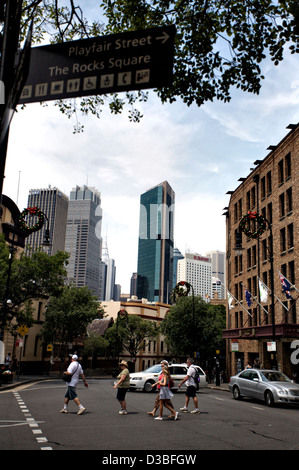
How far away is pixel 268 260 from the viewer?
36.3 m

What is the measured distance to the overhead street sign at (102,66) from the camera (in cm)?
464

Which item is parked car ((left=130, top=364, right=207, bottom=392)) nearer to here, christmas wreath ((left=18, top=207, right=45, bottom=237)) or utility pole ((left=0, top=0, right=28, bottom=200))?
christmas wreath ((left=18, top=207, right=45, bottom=237))

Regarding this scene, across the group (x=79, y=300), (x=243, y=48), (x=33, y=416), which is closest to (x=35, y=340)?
(x=79, y=300)

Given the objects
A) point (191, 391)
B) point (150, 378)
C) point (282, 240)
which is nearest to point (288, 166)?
point (282, 240)

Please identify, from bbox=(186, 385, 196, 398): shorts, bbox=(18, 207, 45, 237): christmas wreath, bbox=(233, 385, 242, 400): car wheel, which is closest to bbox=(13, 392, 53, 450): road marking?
bbox=(186, 385, 196, 398): shorts

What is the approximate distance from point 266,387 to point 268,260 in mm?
19392

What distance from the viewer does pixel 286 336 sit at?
2928cm

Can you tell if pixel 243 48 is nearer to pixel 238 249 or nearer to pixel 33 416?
pixel 33 416

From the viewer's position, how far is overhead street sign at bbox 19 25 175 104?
15.2 feet

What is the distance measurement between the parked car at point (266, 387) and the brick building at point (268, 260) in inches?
233

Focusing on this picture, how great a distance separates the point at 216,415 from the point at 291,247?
69.1 feet

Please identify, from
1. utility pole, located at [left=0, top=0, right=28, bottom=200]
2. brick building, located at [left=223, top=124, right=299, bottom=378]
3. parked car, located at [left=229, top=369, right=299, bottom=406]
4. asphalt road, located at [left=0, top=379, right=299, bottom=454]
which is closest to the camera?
utility pole, located at [left=0, top=0, right=28, bottom=200]

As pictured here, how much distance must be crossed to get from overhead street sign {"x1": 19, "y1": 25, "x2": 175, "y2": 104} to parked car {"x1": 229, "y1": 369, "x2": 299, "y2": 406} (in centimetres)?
1556

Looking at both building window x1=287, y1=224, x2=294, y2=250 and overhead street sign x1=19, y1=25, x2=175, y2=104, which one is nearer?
overhead street sign x1=19, y1=25, x2=175, y2=104
